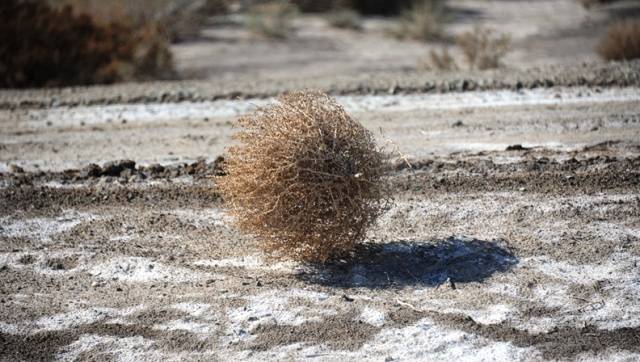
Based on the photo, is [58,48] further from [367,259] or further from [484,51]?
[367,259]

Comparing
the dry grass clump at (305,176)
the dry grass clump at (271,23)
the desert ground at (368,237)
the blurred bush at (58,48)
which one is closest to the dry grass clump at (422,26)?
the dry grass clump at (271,23)

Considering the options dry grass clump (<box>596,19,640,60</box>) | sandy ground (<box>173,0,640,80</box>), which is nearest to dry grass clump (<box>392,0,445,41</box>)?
sandy ground (<box>173,0,640,80</box>)

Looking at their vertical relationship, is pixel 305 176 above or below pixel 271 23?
above

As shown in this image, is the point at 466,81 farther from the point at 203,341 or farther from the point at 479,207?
the point at 203,341

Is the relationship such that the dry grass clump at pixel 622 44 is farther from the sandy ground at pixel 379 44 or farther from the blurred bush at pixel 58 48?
the blurred bush at pixel 58 48

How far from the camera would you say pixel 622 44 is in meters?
16.4

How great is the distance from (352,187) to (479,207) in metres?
2.15

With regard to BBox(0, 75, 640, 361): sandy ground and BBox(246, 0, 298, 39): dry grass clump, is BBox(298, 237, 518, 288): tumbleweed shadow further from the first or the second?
BBox(246, 0, 298, 39): dry grass clump

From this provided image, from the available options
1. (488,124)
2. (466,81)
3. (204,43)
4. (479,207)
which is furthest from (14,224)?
(204,43)

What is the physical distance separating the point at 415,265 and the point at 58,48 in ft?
34.7

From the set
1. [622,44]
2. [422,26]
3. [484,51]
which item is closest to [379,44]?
[422,26]

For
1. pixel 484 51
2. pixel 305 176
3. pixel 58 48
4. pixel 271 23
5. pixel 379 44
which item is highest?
pixel 305 176

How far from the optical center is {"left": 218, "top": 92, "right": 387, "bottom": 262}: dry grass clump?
6.92 metres

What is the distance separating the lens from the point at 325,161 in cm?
695
